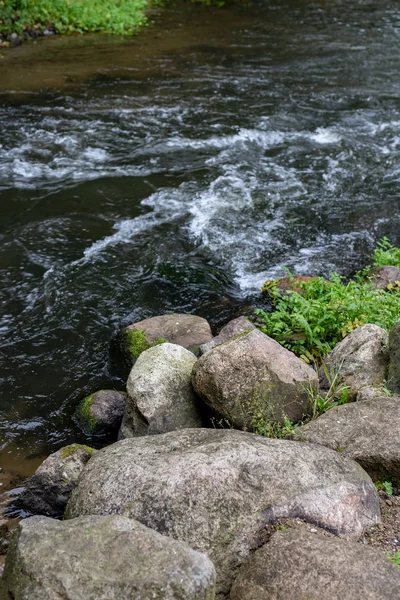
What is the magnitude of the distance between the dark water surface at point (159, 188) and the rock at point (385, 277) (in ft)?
1.90

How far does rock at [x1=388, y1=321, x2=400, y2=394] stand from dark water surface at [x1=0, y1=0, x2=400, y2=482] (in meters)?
2.37

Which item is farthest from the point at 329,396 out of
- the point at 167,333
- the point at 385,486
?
the point at 167,333

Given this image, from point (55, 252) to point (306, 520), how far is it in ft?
17.5

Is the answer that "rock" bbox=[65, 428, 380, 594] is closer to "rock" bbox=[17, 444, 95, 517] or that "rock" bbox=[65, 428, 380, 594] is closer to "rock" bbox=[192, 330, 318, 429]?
"rock" bbox=[17, 444, 95, 517]

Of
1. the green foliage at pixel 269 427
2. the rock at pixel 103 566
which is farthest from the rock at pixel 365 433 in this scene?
the rock at pixel 103 566

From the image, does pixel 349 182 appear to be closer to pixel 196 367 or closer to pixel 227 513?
pixel 196 367

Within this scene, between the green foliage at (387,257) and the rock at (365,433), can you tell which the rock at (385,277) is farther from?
the rock at (365,433)

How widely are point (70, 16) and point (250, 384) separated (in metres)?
14.5

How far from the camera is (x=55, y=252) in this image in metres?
8.39

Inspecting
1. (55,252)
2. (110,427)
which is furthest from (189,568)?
(55,252)

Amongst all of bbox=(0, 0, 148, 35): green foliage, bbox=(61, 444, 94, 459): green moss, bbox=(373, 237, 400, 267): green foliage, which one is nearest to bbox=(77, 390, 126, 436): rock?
bbox=(61, 444, 94, 459): green moss

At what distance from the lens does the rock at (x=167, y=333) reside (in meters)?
6.66

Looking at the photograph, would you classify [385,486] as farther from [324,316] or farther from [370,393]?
[324,316]

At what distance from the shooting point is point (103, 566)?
125 inches
